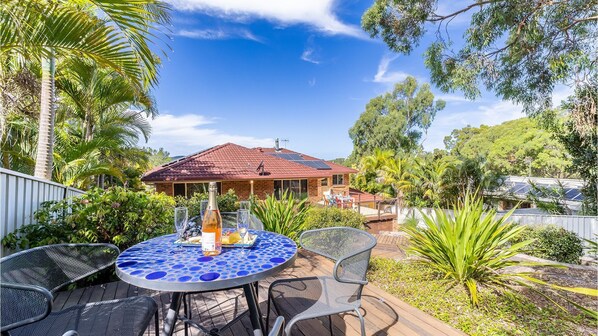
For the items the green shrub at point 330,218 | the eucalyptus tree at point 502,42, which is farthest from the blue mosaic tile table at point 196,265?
the eucalyptus tree at point 502,42

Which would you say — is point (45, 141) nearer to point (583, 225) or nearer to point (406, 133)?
point (583, 225)

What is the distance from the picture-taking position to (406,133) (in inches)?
1029

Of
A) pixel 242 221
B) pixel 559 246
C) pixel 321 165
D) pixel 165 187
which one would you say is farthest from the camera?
pixel 321 165

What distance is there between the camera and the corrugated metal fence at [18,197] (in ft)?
8.64

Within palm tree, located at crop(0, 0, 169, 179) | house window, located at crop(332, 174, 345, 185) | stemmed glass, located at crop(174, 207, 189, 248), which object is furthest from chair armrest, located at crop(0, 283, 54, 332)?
house window, located at crop(332, 174, 345, 185)

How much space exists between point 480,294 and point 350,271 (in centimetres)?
193

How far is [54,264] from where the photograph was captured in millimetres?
1938

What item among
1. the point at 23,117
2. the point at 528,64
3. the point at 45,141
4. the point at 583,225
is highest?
the point at 528,64

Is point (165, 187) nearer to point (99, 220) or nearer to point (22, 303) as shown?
point (99, 220)

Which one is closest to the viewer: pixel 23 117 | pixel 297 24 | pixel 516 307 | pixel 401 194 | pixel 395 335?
pixel 395 335

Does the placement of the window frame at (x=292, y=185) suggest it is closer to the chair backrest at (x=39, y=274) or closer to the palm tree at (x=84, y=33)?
the palm tree at (x=84, y=33)

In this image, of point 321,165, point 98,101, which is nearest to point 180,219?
point 98,101

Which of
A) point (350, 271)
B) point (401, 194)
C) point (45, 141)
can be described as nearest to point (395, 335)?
point (350, 271)

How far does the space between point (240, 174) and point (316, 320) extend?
12.0m
